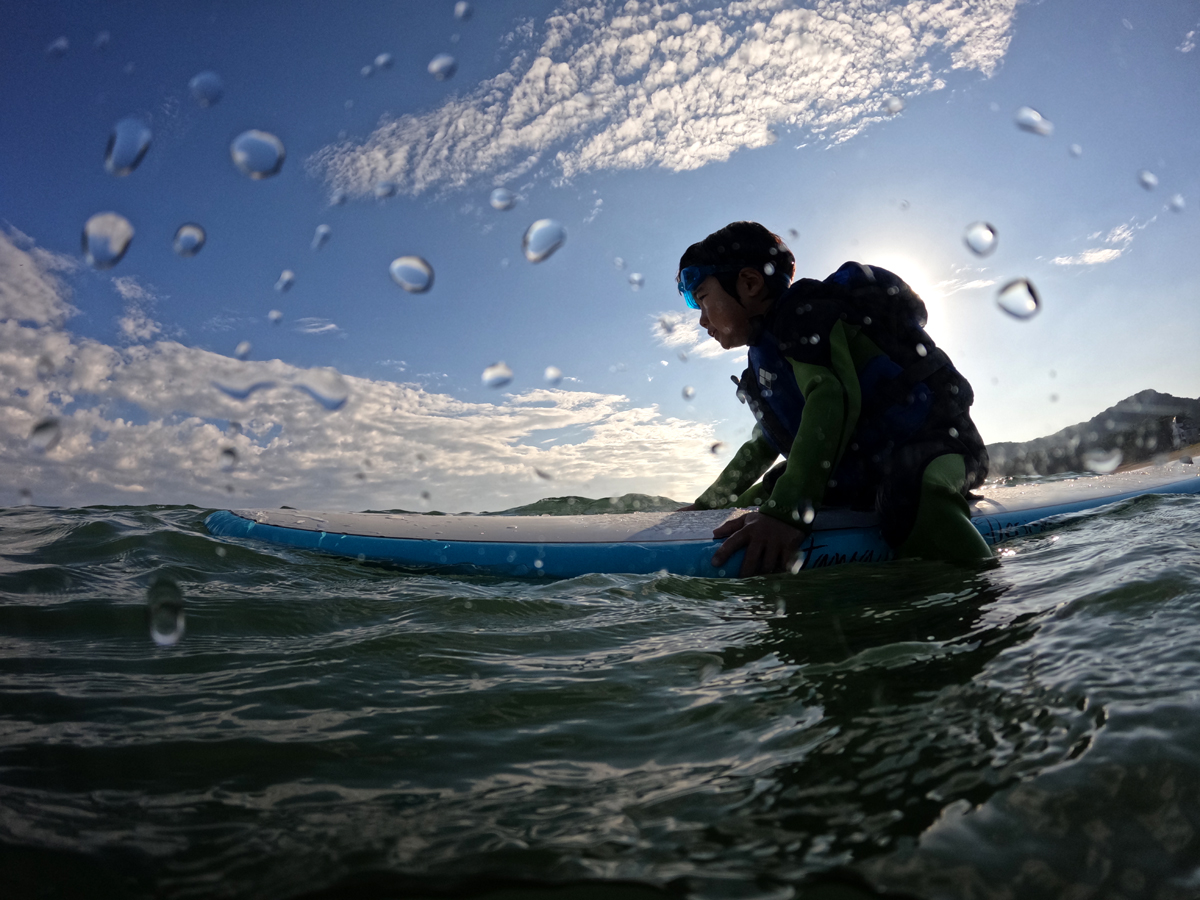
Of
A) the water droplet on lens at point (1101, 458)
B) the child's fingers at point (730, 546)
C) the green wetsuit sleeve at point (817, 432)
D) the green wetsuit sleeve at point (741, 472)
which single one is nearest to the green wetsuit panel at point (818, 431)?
the green wetsuit sleeve at point (817, 432)

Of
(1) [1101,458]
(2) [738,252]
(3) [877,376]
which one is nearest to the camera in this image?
(3) [877,376]

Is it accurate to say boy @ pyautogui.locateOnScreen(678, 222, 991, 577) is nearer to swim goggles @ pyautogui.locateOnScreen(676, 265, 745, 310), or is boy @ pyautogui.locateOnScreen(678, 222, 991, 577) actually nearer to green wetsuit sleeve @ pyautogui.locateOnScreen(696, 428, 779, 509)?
swim goggles @ pyautogui.locateOnScreen(676, 265, 745, 310)

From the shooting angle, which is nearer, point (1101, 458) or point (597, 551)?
point (597, 551)

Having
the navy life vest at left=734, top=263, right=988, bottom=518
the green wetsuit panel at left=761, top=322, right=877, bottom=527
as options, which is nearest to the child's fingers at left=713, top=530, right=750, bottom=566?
the green wetsuit panel at left=761, top=322, right=877, bottom=527

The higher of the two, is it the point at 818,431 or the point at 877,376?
the point at 877,376

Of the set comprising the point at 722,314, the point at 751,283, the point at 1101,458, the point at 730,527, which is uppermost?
the point at 751,283

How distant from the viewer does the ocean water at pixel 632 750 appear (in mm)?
765

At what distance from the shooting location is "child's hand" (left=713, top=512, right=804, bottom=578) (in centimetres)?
267

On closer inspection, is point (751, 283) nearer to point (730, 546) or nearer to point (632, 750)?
point (730, 546)

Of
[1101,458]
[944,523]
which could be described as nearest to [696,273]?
[944,523]

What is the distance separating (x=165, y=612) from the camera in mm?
2240

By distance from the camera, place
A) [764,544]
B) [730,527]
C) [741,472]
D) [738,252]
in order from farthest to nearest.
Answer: [741,472] < [738,252] < [730,527] < [764,544]

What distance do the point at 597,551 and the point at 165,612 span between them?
1716 mm

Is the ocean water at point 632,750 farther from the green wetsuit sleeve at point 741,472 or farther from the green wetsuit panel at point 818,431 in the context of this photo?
the green wetsuit sleeve at point 741,472
